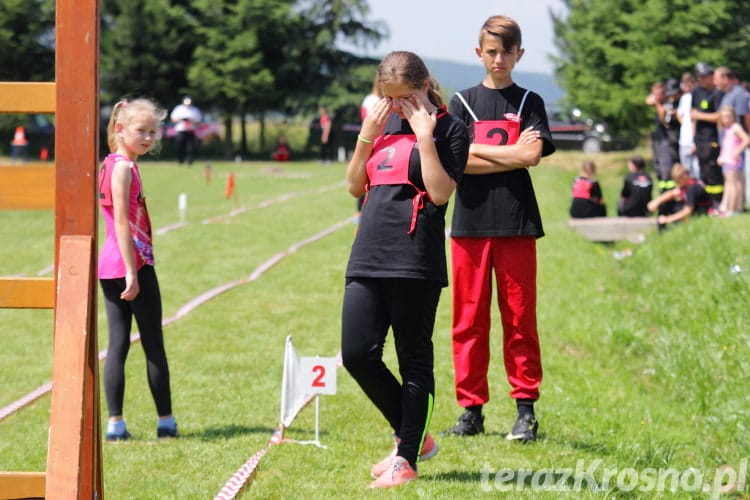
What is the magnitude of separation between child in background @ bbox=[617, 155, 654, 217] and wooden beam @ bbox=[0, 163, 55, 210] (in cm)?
1350

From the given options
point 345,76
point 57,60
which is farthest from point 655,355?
point 345,76

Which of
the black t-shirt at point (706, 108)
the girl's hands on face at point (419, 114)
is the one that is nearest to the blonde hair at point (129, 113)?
the girl's hands on face at point (419, 114)

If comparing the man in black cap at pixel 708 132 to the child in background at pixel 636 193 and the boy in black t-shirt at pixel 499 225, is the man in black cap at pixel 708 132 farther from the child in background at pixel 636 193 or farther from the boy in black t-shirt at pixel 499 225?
the boy in black t-shirt at pixel 499 225

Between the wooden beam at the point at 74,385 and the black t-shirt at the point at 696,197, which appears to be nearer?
the wooden beam at the point at 74,385

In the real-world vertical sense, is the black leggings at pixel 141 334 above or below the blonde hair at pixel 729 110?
below

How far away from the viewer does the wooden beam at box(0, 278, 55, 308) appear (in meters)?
3.87

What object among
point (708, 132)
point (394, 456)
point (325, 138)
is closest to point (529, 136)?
point (394, 456)

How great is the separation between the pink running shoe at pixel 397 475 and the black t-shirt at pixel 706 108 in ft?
Result: 37.6

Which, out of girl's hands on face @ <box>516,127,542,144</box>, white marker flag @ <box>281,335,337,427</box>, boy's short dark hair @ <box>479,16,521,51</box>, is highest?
boy's short dark hair @ <box>479,16,521,51</box>

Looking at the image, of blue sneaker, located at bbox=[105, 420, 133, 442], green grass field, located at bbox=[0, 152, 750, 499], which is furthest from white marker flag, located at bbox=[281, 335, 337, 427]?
blue sneaker, located at bbox=[105, 420, 133, 442]

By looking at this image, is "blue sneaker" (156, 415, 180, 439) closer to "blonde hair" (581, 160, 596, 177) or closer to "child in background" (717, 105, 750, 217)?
"child in background" (717, 105, 750, 217)

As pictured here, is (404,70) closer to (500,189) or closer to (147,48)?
(500,189)

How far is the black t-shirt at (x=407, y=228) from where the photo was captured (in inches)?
187

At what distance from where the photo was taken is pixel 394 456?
16.4 feet
